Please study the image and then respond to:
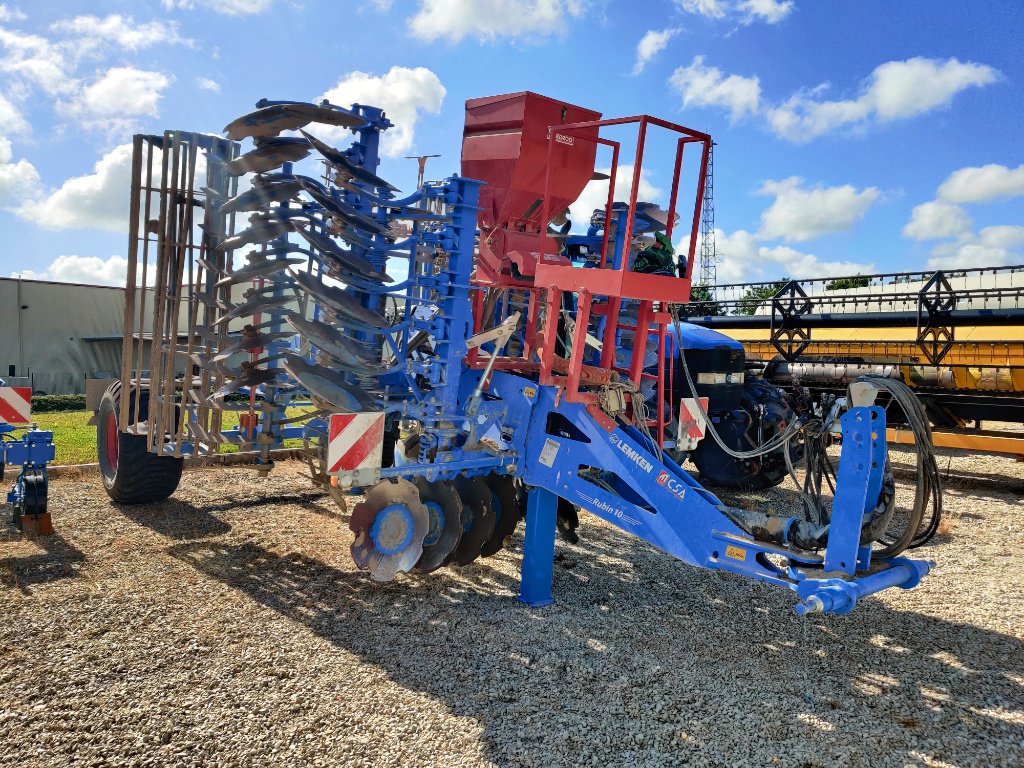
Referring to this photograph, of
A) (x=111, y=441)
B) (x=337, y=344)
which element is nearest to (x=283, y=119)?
(x=337, y=344)

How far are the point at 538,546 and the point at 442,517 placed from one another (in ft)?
2.12

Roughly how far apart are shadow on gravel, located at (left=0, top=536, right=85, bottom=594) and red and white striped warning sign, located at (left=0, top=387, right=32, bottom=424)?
3.50ft

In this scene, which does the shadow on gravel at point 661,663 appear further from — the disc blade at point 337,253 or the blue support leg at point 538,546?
the disc blade at point 337,253

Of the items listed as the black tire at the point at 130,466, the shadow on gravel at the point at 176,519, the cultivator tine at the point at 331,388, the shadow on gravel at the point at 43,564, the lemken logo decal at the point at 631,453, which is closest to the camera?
the lemken logo decal at the point at 631,453

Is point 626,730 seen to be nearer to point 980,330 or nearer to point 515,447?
point 515,447

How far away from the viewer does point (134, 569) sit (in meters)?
5.14

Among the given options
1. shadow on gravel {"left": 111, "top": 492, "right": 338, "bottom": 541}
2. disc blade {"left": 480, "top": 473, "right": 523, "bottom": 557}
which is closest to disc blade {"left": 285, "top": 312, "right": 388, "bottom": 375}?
disc blade {"left": 480, "top": 473, "right": 523, "bottom": 557}

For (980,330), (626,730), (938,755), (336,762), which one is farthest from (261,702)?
(980,330)

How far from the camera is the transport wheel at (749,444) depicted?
28.4ft

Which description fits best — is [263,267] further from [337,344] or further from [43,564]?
[43,564]

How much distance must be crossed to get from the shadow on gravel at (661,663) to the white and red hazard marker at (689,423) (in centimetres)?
99

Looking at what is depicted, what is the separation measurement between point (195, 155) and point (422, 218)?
6.51ft

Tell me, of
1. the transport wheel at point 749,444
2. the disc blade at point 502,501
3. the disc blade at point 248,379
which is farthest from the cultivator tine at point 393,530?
the transport wheel at point 749,444

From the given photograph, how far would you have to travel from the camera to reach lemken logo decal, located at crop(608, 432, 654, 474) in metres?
4.36
